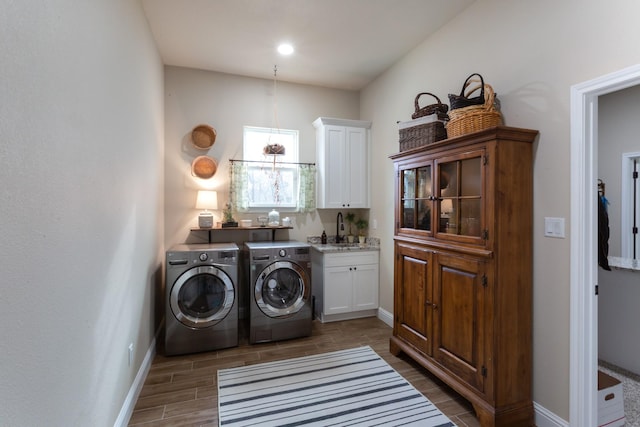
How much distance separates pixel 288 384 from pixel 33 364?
6.16 ft

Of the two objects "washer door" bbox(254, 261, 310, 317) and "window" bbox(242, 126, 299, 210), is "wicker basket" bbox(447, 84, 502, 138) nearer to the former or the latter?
"washer door" bbox(254, 261, 310, 317)

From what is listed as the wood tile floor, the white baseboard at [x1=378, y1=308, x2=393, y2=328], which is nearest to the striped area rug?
the wood tile floor

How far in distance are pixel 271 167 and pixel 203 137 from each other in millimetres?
915

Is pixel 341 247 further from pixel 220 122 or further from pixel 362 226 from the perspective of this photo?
pixel 220 122

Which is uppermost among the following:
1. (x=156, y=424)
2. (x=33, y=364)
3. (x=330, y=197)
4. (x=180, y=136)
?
(x=180, y=136)

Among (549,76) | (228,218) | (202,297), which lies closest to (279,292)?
(202,297)

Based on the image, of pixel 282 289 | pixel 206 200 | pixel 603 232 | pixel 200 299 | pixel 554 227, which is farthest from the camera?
pixel 206 200

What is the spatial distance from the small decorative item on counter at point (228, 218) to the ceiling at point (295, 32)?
1.72 m

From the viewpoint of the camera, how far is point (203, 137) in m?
3.86

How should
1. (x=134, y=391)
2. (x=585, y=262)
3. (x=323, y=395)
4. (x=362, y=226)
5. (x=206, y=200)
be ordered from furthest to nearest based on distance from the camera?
(x=362, y=226) → (x=206, y=200) → (x=323, y=395) → (x=134, y=391) → (x=585, y=262)

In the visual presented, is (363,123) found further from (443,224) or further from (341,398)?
(341,398)

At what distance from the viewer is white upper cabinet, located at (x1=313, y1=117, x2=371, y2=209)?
4.16m

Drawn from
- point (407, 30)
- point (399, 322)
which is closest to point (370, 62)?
point (407, 30)

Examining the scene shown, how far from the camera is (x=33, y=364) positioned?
1.04m
